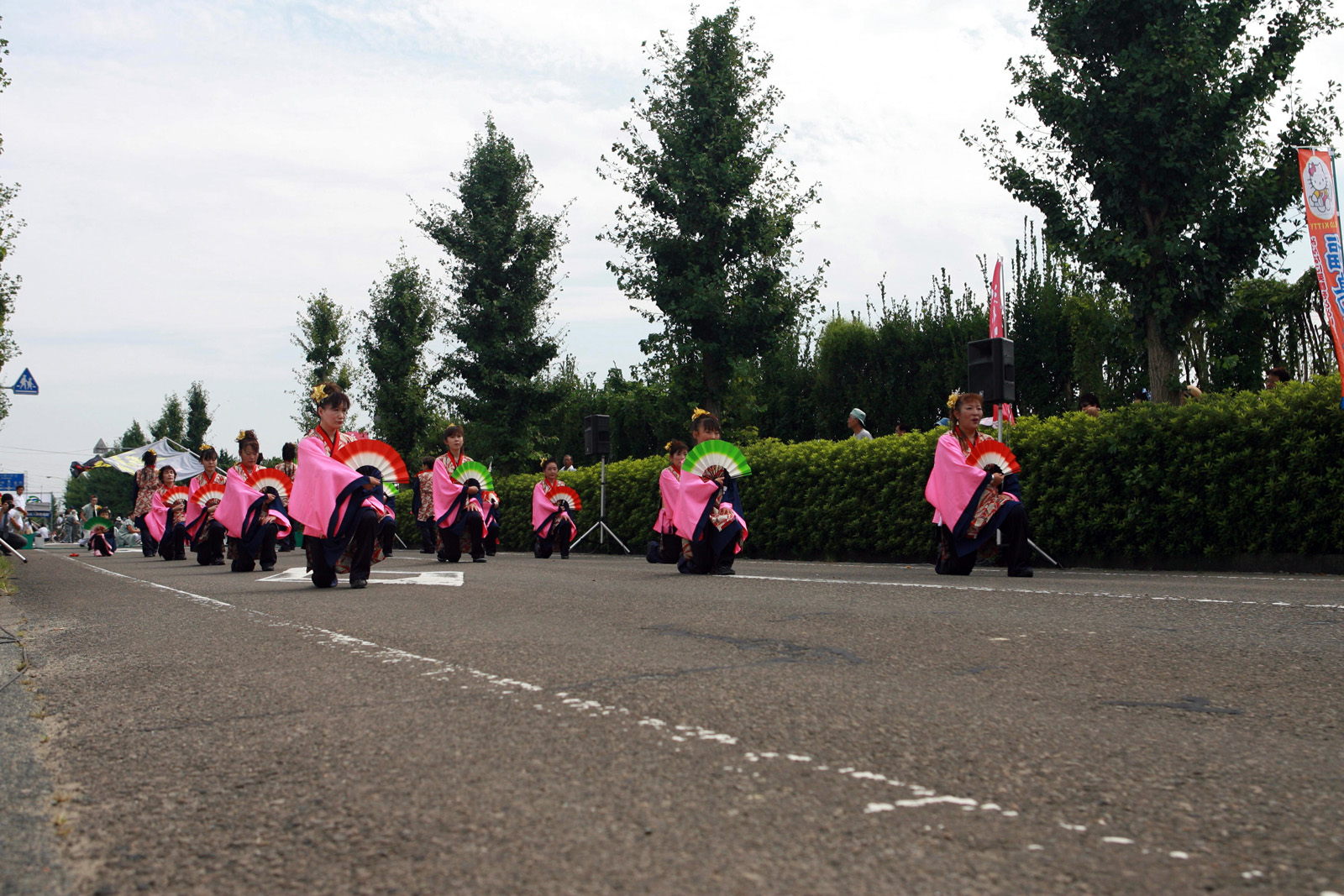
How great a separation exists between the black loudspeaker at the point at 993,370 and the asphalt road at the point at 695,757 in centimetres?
756

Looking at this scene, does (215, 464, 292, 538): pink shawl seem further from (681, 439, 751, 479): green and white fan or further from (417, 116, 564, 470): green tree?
(417, 116, 564, 470): green tree

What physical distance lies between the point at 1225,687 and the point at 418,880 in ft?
10.8

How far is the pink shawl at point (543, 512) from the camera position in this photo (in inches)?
784

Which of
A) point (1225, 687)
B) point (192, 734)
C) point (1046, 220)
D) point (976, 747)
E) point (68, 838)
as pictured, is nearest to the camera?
point (68, 838)

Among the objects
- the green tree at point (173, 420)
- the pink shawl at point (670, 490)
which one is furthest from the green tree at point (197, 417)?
the pink shawl at point (670, 490)

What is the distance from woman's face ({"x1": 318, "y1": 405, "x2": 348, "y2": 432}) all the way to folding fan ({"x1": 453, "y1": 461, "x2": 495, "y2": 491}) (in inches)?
247

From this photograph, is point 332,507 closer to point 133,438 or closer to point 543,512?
point 543,512

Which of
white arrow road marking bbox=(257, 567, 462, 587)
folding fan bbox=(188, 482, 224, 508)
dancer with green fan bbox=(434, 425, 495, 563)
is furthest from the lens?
folding fan bbox=(188, 482, 224, 508)

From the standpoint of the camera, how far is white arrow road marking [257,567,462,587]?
1138 cm

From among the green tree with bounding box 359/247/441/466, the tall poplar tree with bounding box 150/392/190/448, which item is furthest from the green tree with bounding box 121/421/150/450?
the green tree with bounding box 359/247/441/466

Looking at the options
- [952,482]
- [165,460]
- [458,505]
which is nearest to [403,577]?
[458,505]

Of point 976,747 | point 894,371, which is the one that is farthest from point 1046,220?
point 976,747

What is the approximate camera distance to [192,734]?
383 centimetres

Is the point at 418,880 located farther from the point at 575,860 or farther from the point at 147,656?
the point at 147,656
